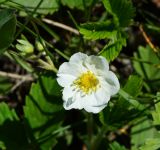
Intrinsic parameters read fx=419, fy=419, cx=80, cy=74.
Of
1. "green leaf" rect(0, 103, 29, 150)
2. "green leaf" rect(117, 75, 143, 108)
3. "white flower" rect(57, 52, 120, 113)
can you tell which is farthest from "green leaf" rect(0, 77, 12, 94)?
"green leaf" rect(117, 75, 143, 108)

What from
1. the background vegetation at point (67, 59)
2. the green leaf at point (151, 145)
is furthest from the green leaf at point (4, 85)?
the green leaf at point (151, 145)

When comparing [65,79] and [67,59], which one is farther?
[67,59]

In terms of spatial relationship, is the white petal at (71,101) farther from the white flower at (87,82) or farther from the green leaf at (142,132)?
the green leaf at (142,132)

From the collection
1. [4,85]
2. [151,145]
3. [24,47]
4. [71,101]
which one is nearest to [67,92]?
[71,101]

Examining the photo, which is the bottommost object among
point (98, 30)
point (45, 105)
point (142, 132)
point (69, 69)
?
point (142, 132)

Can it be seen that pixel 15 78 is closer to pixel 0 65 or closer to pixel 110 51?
pixel 0 65

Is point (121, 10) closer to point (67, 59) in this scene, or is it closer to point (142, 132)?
point (67, 59)

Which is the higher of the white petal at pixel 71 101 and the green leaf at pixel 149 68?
the white petal at pixel 71 101
